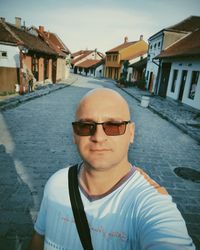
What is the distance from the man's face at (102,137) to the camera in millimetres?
1521

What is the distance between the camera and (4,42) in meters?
15.6

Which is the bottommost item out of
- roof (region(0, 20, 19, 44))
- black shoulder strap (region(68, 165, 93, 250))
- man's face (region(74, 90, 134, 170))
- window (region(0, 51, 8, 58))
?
black shoulder strap (region(68, 165, 93, 250))

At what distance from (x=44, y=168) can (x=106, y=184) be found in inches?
159

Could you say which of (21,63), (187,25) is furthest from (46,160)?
(187,25)

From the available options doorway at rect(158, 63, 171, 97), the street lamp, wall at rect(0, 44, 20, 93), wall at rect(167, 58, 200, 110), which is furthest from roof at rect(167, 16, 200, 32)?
wall at rect(0, 44, 20, 93)

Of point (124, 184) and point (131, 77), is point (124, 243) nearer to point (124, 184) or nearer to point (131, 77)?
point (124, 184)

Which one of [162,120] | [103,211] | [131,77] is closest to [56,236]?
[103,211]

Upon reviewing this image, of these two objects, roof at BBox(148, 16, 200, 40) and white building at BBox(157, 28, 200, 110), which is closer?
white building at BBox(157, 28, 200, 110)

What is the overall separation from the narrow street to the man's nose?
7.78 ft

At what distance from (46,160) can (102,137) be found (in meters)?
4.50

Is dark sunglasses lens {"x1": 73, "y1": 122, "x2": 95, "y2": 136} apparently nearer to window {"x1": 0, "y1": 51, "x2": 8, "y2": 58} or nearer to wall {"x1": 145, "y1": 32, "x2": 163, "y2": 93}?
window {"x1": 0, "y1": 51, "x2": 8, "y2": 58}

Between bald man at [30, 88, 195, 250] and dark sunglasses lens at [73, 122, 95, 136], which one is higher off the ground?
dark sunglasses lens at [73, 122, 95, 136]

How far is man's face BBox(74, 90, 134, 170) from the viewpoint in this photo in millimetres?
1521

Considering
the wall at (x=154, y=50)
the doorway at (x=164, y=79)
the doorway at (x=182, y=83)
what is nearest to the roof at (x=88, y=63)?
the wall at (x=154, y=50)
